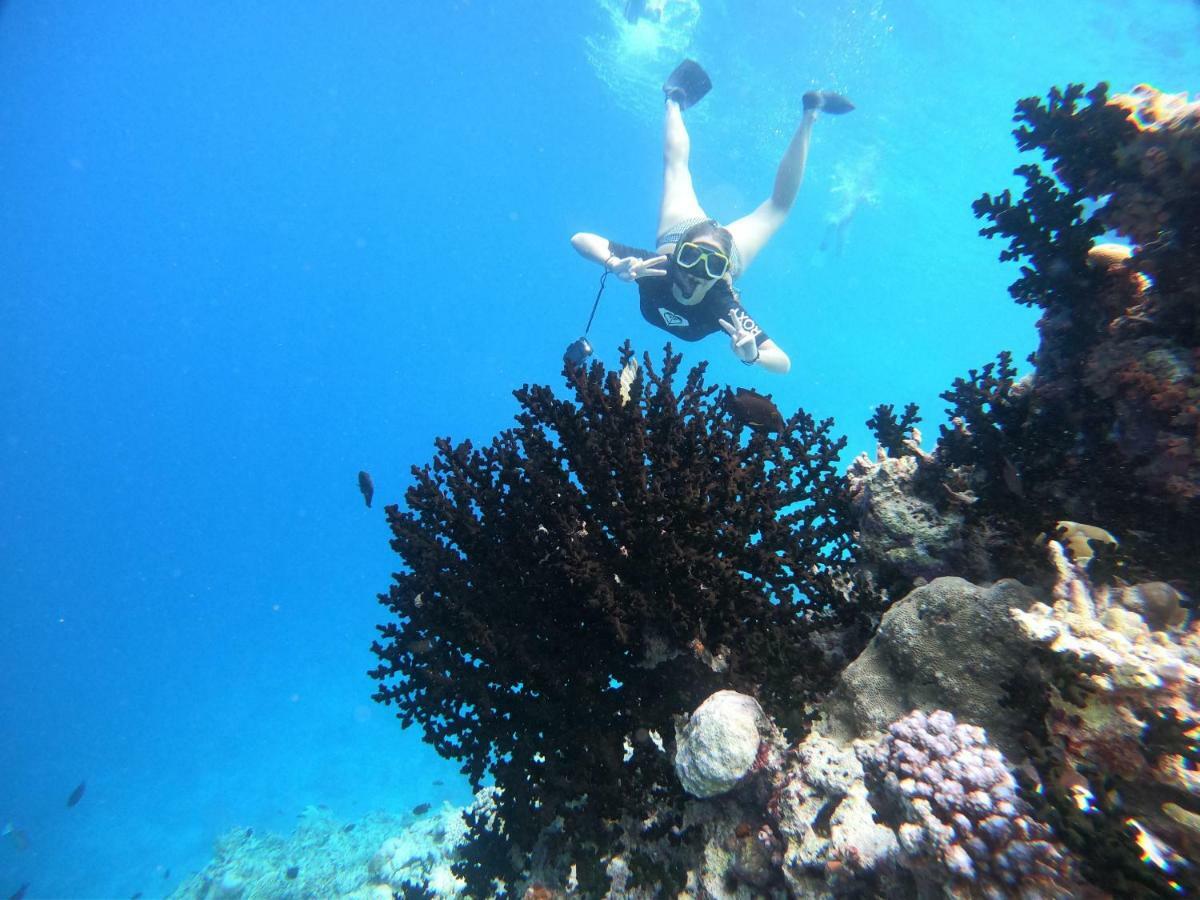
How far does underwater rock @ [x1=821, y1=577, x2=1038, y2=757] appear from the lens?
8.56ft

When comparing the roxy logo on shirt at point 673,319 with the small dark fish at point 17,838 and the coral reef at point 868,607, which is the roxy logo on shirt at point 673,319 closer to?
the coral reef at point 868,607

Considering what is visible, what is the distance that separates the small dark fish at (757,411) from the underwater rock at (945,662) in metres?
1.64

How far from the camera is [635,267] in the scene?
942 cm

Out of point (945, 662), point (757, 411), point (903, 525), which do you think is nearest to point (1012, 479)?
point (903, 525)

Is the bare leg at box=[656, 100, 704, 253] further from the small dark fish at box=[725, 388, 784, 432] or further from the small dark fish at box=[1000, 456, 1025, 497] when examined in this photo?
the small dark fish at box=[1000, 456, 1025, 497]

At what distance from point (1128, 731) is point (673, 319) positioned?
8386mm

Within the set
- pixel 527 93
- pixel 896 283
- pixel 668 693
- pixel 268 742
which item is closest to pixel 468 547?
pixel 668 693

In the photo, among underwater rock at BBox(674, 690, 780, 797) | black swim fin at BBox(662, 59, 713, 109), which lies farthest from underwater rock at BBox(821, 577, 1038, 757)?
black swim fin at BBox(662, 59, 713, 109)

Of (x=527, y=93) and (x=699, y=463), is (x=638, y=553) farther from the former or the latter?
(x=527, y=93)

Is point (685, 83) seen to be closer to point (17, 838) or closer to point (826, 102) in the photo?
point (826, 102)

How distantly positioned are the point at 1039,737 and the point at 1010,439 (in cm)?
228

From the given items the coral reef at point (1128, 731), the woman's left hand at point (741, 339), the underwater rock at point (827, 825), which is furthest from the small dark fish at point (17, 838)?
the coral reef at point (1128, 731)

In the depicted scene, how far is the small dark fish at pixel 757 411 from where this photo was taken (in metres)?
4.22

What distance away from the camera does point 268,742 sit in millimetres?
46250
